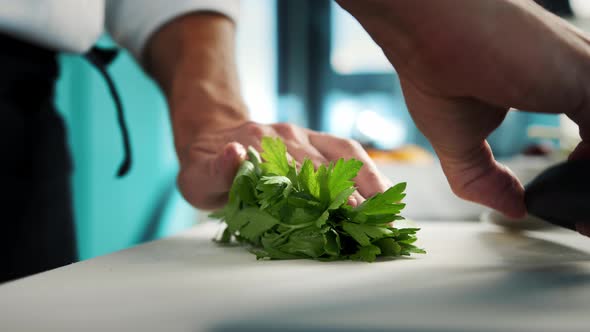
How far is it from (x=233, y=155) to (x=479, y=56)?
0.29 meters

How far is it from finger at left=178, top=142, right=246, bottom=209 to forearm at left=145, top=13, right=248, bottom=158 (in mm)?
81

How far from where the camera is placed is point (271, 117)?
447 cm

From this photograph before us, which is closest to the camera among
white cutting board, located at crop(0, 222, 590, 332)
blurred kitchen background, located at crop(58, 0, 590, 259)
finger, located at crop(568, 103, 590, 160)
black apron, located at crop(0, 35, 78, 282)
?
white cutting board, located at crop(0, 222, 590, 332)

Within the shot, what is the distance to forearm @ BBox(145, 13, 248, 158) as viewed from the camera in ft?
2.74

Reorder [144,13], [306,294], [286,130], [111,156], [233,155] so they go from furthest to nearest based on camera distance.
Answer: [111,156] < [144,13] < [286,130] < [233,155] < [306,294]

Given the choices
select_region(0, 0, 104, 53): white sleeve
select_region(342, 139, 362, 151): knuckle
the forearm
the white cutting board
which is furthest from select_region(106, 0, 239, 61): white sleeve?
the white cutting board

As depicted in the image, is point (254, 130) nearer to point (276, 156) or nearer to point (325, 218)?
point (276, 156)

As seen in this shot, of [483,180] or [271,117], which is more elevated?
[483,180]

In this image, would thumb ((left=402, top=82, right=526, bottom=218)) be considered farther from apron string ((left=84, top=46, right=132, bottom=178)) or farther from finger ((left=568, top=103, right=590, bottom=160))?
apron string ((left=84, top=46, right=132, bottom=178))

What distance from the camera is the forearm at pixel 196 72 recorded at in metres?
0.84

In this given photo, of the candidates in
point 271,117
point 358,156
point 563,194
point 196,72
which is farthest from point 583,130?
point 271,117

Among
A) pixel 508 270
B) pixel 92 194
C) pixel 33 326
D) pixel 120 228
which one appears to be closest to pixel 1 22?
pixel 33 326

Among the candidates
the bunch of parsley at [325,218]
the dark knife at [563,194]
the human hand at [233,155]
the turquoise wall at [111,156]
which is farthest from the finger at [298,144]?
the turquoise wall at [111,156]

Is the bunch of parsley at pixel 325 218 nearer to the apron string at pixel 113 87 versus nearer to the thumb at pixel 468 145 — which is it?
the thumb at pixel 468 145
